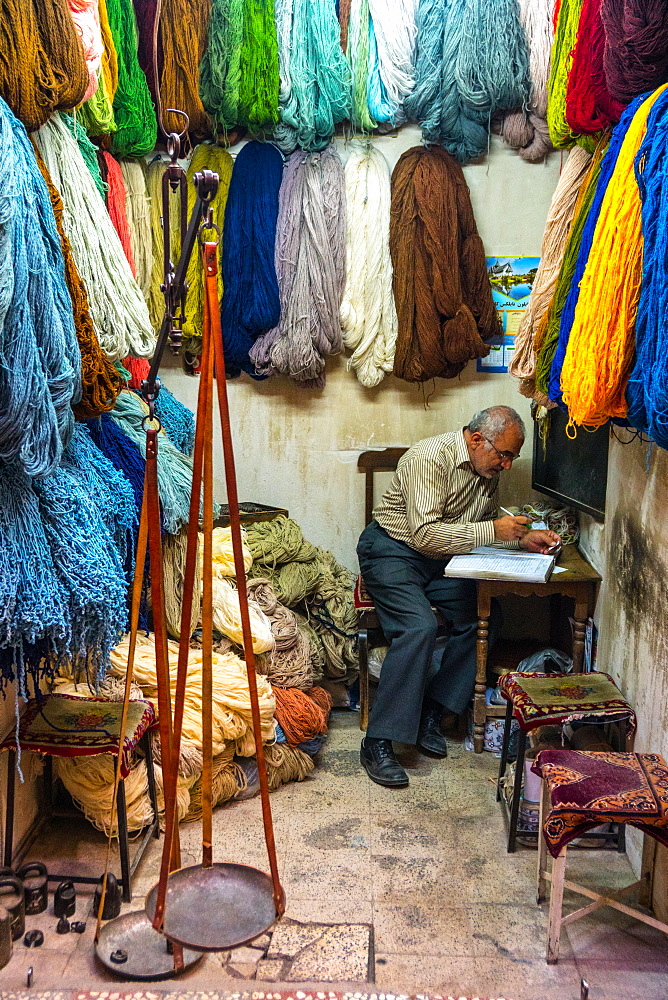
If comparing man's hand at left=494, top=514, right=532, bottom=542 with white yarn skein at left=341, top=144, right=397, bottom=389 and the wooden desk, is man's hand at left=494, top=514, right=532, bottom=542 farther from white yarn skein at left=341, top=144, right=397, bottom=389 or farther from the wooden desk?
white yarn skein at left=341, top=144, right=397, bottom=389

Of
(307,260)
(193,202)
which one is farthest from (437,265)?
(193,202)

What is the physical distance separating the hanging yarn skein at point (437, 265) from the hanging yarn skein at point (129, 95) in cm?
108

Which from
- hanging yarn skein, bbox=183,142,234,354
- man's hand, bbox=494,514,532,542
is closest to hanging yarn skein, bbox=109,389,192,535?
hanging yarn skein, bbox=183,142,234,354

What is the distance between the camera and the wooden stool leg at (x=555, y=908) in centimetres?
218

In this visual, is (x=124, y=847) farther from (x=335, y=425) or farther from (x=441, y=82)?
(x=441, y=82)

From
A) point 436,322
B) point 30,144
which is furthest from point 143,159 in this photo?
point 30,144

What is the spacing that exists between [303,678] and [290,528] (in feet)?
2.44

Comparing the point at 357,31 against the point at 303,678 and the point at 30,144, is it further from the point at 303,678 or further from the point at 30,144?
the point at 303,678

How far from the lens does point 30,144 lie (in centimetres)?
194

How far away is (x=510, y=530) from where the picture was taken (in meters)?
3.53

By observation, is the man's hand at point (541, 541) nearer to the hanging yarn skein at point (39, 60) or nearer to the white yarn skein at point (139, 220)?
the white yarn skein at point (139, 220)

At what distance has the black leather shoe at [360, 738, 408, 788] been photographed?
3.22 metres

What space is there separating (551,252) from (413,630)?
1.52m

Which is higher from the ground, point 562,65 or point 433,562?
point 562,65
